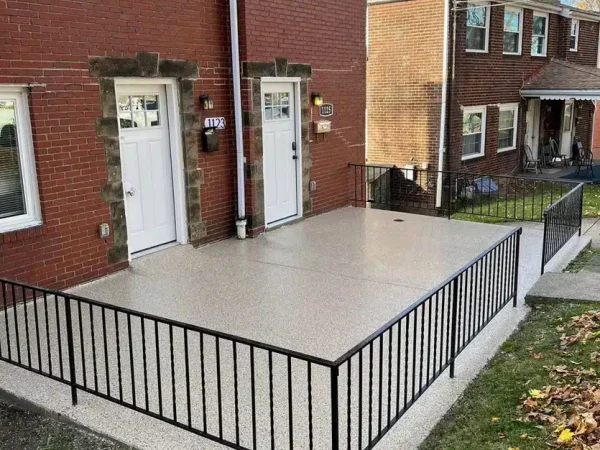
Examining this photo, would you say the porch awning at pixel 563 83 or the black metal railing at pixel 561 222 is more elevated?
the porch awning at pixel 563 83

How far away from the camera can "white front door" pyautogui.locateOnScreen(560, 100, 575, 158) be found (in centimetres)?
2059

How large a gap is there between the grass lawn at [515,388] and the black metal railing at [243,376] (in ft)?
0.89

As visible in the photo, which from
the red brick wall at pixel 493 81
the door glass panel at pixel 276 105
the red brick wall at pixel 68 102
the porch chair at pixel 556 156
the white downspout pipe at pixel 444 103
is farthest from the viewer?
the porch chair at pixel 556 156

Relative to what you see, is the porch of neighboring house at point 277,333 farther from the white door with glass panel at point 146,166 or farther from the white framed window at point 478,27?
the white framed window at point 478,27

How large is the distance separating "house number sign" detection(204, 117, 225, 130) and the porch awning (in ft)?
38.6

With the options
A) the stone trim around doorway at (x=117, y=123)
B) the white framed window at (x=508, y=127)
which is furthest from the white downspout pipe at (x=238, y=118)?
the white framed window at (x=508, y=127)

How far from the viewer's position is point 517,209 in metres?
12.8

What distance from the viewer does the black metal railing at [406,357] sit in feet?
11.2

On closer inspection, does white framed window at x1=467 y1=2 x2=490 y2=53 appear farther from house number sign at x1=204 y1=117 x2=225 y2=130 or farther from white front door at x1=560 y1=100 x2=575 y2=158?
house number sign at x1=204 y1=117 x2=225 y2=130

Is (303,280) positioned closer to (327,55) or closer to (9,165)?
(9,165)

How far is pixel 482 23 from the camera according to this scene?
15.2 metres

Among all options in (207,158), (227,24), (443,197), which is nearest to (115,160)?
(207,158)

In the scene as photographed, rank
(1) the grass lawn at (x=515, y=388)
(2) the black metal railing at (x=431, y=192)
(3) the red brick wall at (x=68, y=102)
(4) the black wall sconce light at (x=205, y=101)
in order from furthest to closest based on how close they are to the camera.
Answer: (2) the black metal railing at (x=431, y=192), (4) the black wall sconce light at (x=205, y=101), (3) the red brick wall at (x=68, y=102), (1) the grass lawn at (x=515, y=388)

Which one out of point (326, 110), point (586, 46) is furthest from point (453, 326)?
point (586, 46)
